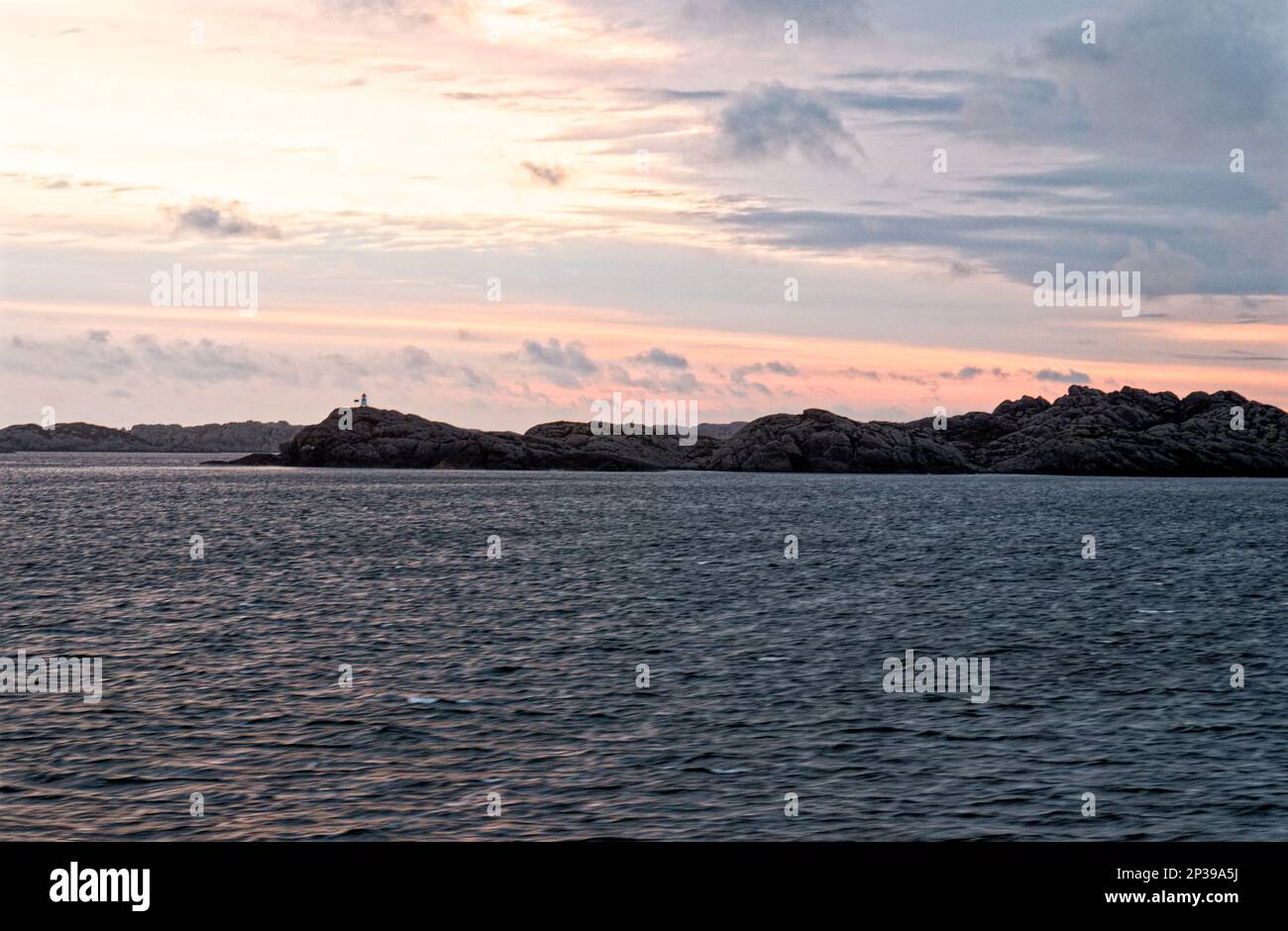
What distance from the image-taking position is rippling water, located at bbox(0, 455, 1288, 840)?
2298 centimetres

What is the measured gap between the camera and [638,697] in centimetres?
3384

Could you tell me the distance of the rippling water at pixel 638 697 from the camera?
23.0 metres

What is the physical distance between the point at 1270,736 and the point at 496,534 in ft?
244

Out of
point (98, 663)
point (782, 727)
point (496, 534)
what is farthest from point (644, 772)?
point (496, 534)

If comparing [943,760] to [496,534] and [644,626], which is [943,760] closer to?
[644,626]

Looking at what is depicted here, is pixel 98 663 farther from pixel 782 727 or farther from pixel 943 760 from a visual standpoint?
pixel 943 760

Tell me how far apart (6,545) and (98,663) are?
55137mm

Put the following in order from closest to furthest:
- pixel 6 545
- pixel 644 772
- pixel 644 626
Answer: pixel 644 772 < pixel 644 626 < pixel 6 545

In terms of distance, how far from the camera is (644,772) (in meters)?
25.5
